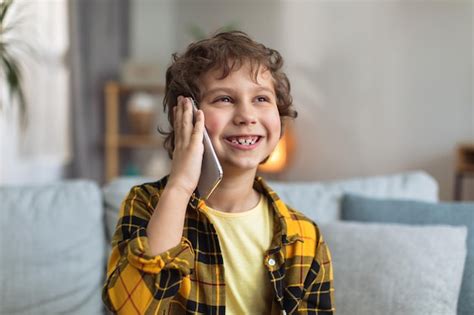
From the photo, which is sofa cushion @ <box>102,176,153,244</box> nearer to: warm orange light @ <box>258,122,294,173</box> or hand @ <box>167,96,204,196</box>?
hand @ <box>167,96,204,196</box>

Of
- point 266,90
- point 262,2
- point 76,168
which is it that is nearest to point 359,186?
point 266,90

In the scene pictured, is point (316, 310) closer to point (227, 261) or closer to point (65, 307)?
point (227, 261)

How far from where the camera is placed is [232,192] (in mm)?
1244

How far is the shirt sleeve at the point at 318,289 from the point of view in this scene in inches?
48.8

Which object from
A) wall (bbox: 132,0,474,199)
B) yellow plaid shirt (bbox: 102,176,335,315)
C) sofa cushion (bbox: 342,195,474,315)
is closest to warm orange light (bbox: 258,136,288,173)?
wall (bbox: 132,0,474,199)

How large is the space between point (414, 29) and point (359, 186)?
8.48 ft

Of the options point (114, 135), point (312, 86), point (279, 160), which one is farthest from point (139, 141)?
point (312, 86)

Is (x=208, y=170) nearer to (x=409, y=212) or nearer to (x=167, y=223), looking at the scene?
(x=167, y=223)

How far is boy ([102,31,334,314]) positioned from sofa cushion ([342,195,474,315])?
1.96 ft

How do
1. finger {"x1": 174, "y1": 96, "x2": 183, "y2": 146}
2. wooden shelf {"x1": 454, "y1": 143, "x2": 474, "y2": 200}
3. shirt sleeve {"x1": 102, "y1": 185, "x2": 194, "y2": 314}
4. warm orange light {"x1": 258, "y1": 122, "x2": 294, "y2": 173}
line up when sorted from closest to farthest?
shirt sleeve {"x1": 102, "y1": 185, "x2": 194, "y2": 314} < finger {"x1": 174, "y1": 96, "x2": 183, "y2": 146} < wooden shelf {"x1": 454, "y1": 143, "x2": 474, "y2": 200} < warm orange light {"x1": 258, "y1": 122, "x2": 294, "y2": 173}

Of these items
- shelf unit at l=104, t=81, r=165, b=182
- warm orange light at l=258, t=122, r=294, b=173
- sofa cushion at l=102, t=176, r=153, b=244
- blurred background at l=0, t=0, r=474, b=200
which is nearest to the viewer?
sofa cushion at l=102, t=176, r=153, b=244

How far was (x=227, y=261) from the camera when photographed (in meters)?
1.22

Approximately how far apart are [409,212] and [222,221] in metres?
0.82

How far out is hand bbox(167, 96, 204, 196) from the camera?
1.09 metres
